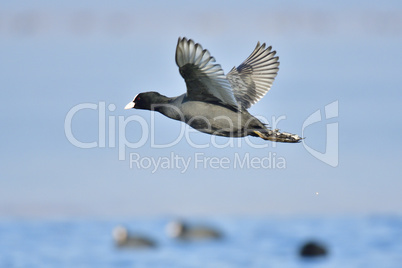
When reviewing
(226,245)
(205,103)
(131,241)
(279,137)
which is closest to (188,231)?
(226,245)

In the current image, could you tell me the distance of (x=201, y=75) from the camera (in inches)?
229

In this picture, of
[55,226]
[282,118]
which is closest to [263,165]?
[282,118]

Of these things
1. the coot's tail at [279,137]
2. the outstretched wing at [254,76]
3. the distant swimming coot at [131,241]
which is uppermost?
the outstretched wing at [254,76]

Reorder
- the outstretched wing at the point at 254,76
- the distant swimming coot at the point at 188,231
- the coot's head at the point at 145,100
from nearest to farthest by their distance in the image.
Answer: the coot's head at the point at 145,100, the outstretched wing at the point at 254,76, the distant swimming coot at the point at 188,231

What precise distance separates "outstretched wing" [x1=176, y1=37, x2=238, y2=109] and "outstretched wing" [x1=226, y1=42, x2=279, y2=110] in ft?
2.25

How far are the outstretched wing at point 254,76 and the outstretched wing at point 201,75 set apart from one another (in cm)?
68

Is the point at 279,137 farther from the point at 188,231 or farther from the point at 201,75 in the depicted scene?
the point at 188,231

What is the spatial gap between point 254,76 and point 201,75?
117 centimetres

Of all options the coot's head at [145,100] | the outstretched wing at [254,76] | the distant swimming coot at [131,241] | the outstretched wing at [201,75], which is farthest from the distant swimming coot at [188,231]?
the outstretched wing at [201,75]

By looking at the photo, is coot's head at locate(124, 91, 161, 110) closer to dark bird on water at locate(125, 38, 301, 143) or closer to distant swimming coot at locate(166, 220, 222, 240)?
dark bird on water at locate(125, 38, 301, 143)

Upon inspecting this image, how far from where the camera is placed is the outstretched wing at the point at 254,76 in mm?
6730

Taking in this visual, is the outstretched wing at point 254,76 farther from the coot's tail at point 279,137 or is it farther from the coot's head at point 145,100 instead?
the coot's head at point 145,100

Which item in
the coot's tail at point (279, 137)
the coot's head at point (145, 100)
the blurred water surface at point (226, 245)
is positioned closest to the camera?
the coot's tail at point (279, 137)

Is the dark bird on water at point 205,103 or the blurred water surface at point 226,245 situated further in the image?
the blurred water surface at point 226,245
